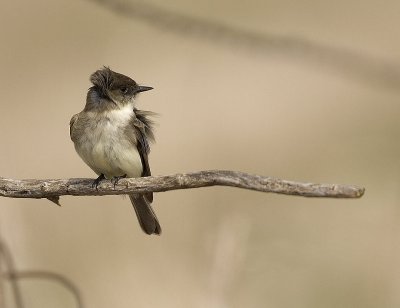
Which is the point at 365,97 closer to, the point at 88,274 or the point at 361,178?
the point at 361,178

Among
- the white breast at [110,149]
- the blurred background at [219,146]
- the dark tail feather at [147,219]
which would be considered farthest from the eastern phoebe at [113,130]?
the blurred background at [219,146]

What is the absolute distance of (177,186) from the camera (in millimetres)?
3824

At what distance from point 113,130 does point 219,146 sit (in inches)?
154

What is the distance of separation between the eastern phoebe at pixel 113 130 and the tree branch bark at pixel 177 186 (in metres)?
0.81

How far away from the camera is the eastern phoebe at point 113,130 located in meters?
5.53

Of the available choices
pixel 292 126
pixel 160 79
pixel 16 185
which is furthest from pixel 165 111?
pixel 16 185

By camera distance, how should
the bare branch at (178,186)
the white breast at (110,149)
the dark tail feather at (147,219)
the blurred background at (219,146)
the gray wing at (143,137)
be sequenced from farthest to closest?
the blurred background at (219,146) → the dark tail feather at (147,219) → the gray wing at (143,137) → the white breast at (110,149) → the bare branch at (178,186)

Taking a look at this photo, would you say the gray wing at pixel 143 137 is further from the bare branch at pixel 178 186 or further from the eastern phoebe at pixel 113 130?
the bare branch at pixel 178 186

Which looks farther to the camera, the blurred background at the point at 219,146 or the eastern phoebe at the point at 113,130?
the blurred background at the point at 219,146

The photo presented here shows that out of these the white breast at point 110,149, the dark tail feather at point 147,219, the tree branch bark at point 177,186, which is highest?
→ the white breast at point 110,149

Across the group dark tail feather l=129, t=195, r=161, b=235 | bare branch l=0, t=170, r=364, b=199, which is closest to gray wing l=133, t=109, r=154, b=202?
dark tail feather l=129, t=195, r=161, b=235

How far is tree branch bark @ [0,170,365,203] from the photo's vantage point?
130 inches

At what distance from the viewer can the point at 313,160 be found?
9578mm

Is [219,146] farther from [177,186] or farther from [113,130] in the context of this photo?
[177,186]
